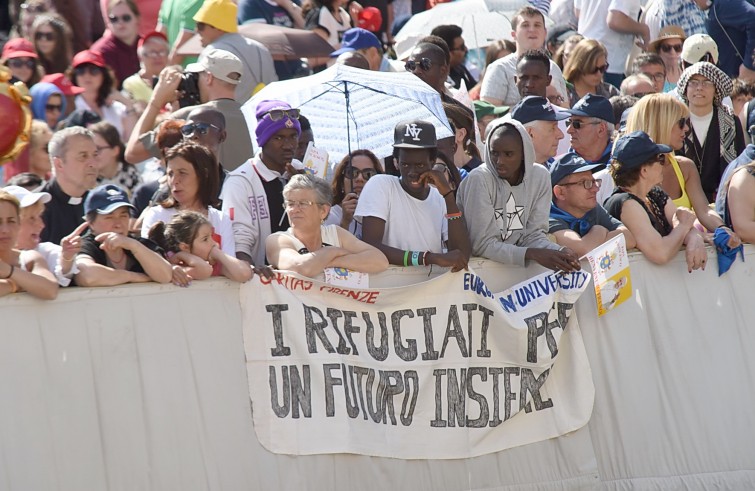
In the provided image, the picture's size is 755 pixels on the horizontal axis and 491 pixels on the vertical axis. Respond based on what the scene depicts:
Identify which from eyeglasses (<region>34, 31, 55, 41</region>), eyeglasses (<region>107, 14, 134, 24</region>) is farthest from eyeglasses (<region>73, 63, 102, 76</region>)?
eyeglasses (<region>107, 14, 134, 24</region>)

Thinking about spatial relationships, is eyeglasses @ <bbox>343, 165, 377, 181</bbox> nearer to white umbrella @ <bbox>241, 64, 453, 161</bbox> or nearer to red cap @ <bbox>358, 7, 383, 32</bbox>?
white umbrella @ <bbox>241, 64, 453, 161</bbox>

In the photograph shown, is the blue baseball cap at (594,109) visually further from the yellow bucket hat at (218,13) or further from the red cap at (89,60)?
the red cap at (89,60)

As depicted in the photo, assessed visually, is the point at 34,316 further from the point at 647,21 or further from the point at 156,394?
the point at 647,21

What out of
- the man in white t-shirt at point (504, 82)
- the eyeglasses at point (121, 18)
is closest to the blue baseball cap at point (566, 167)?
the man in white t-shirt at point (504, 82)

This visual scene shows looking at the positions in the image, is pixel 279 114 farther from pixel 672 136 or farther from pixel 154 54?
pixel 154 54

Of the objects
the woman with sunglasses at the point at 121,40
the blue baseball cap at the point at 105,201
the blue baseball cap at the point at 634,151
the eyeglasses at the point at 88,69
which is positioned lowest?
the woman with sunglasses at the point at 121,40

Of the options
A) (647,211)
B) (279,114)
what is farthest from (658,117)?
(279,114)

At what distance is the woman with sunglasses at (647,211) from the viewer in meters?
8.32

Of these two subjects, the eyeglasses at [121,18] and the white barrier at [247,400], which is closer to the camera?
the white barrier at [247,400]

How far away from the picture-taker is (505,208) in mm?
8055

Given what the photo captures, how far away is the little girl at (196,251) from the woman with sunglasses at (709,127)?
4628mm

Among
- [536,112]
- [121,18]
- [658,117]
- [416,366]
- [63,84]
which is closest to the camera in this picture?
[416,366]

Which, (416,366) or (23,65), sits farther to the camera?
(23,65)

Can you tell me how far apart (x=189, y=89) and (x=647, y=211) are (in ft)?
11.9
